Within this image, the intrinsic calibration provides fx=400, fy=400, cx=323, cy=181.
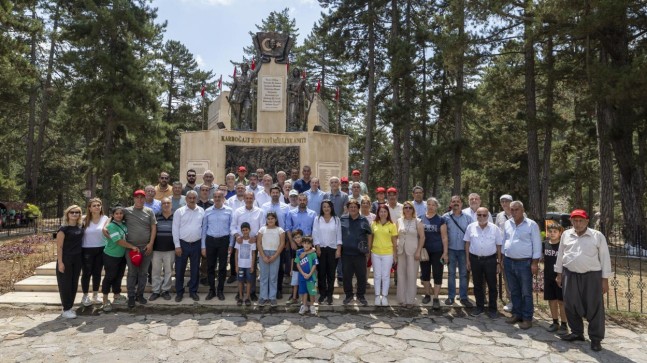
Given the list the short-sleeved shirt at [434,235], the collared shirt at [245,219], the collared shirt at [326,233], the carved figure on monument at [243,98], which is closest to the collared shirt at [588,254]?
the short-sleeved shirt at [434,235]

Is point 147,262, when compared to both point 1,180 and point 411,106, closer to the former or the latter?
point 1,180

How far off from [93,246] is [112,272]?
454 mm

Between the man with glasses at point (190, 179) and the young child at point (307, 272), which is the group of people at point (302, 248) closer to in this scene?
the young child at point (307, 272)

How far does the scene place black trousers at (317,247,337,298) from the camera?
5.93m

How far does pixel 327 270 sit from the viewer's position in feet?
19.8

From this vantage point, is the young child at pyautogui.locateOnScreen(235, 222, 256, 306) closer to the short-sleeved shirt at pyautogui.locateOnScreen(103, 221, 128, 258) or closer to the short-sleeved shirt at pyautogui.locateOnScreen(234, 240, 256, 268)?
the short-sleeved shirt at pyautogui.locateOnScreen(234, 240, 256, 268)

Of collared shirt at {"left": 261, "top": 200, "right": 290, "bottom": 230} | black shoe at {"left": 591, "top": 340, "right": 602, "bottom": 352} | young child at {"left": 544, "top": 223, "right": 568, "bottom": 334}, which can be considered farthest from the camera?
collared shirt at {"left": 261, "top": 200, "right": 290, "bottom": 230}

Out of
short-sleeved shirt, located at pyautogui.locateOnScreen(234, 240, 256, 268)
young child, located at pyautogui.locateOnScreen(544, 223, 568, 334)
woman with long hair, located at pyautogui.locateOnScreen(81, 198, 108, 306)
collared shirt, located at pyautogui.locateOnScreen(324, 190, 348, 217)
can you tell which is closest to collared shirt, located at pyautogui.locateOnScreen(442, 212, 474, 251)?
young child, located at pyautogui.locateOnScreen(544, 223, 568, 334)

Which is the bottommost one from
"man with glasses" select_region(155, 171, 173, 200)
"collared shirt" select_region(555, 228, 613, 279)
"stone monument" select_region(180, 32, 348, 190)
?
"collared shirt" select_region(555, 228, 613, 279)

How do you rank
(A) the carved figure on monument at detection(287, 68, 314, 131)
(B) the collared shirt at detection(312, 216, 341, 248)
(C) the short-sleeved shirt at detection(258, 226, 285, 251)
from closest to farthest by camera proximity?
(C) the short-sleeved shirt at detection(258, 226, 285, 251), (B) the collared shirt at detection(312, 216, 341, 248), (A) the carved figure on monument at detection(287, 68, 314, 131)

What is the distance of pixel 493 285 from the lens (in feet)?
18.7

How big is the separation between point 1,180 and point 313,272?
17.7m

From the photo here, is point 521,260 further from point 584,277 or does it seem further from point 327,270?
point 327,270

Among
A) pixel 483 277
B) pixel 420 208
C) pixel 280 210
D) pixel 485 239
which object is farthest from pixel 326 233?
pixel 483 277
